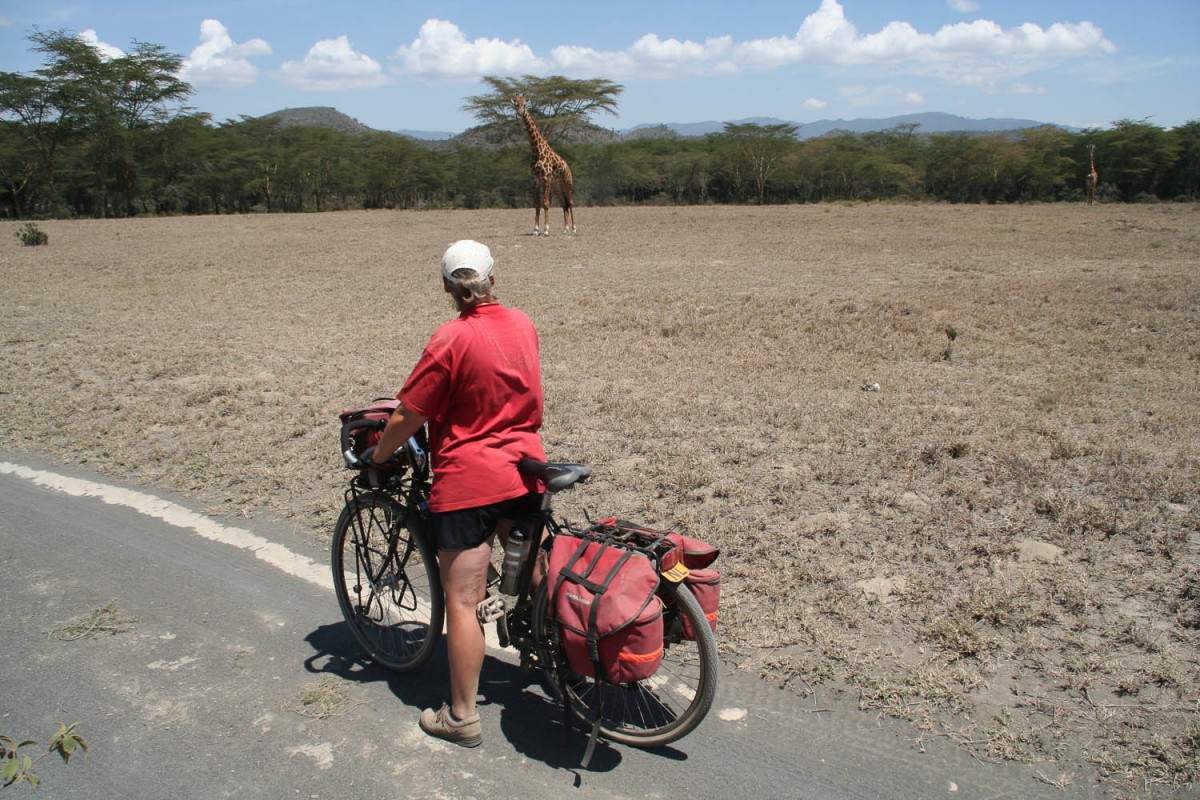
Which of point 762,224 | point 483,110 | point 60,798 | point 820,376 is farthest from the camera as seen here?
point 483,110

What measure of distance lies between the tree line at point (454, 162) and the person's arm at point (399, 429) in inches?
1154

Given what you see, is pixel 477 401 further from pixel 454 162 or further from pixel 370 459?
pixel 454 162

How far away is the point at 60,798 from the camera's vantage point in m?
2.55

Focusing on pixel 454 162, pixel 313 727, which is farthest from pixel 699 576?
pixel 454 162

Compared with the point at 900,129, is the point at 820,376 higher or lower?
lower

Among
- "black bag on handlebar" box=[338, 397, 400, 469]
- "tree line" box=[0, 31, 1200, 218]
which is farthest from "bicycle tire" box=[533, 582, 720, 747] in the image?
"tree line" box=[0, 31, 1200, 218]

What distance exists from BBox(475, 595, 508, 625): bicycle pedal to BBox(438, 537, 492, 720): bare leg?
0.15ft

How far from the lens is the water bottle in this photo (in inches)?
108

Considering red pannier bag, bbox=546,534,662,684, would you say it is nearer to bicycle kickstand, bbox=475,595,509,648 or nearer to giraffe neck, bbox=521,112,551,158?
bicycle kickstand, bbox=475,595,509,648

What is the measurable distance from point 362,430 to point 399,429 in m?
0.39

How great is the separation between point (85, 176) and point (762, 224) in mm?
29074

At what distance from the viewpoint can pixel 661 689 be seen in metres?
3.00

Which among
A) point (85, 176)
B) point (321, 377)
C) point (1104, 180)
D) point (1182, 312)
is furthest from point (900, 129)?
point (321, 377)

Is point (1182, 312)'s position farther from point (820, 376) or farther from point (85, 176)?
point (85, 176)
